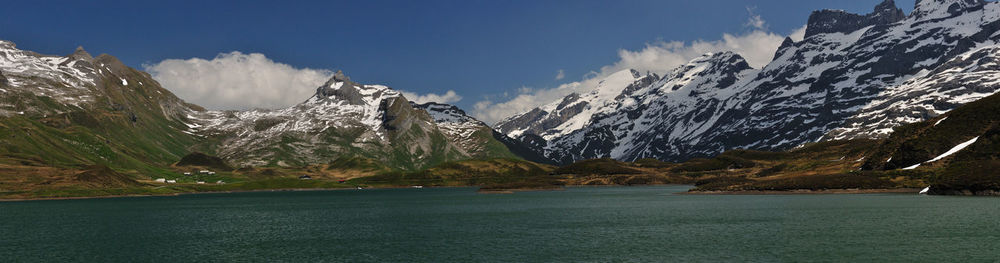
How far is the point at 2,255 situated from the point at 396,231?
54703 mm

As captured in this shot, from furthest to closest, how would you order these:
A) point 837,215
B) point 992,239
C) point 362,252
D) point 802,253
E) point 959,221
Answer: point 837,215 → point 959,221 → point 362,252 → point 992,239 → point 802,253

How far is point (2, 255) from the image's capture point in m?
84.7

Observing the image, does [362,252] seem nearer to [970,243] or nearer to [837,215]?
[970,243]

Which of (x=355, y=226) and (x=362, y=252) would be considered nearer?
(x=362, y=252)

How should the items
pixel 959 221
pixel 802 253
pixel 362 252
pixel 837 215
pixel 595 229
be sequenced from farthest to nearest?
pixel 837 215 < pixel 595 229 < pixel 959 221 < pixel 362 252 < pixel 802 253

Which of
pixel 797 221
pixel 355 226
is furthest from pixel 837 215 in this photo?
pixel 355 226

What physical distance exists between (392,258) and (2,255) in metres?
53.1

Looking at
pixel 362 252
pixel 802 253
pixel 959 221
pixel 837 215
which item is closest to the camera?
pixel 802 253

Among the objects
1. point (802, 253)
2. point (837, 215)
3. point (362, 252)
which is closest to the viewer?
point (802, 253)

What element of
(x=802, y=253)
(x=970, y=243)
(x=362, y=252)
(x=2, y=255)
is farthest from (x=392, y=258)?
(x=970, y=243)

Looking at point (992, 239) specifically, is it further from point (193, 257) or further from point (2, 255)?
point (2, 255)

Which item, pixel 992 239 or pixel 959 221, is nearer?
pixel 992 239

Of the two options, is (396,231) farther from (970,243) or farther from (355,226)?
(970,243)

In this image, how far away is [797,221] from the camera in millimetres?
110188
